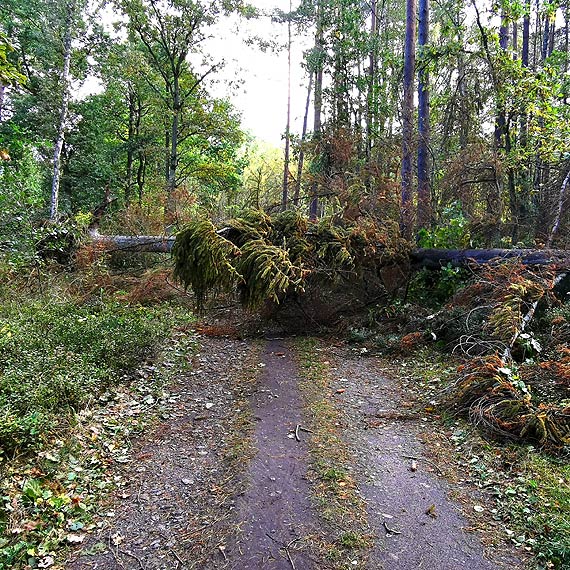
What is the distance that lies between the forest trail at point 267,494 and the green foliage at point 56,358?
806mm

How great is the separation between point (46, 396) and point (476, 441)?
4.05 meters

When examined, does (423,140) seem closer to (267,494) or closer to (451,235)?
(451,235)

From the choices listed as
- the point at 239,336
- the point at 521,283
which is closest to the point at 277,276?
the point at 239,336

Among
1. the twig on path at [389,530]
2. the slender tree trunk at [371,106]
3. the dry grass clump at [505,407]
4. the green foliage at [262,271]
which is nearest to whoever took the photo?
the twig on path at [389,530]

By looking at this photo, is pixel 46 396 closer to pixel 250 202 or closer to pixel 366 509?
pixel 366 509

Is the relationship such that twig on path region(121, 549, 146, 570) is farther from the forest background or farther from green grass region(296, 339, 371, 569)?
the forest background

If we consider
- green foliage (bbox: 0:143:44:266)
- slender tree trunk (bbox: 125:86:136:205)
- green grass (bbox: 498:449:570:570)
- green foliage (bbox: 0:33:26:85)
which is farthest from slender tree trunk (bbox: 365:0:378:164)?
green grass (bbox: 498:449:570:570)

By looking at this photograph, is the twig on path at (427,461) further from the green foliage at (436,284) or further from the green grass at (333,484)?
the green foliage at (436,284)

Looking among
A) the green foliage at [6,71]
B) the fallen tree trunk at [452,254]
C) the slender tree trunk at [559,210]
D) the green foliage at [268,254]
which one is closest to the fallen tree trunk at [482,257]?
the fallen tree trunk at [452,254]

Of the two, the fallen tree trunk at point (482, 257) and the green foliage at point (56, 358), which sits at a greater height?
the fallen tree trunk at point (482, 257)

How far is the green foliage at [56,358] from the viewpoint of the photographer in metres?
3.75

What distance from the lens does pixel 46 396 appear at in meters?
4.13

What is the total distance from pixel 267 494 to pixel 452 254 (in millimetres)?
6127

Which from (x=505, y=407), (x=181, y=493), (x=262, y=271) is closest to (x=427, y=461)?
(x=505, y=407)
